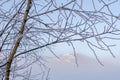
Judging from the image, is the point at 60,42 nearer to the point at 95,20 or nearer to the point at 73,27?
the point at 73,27

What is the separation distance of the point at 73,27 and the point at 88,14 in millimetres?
244

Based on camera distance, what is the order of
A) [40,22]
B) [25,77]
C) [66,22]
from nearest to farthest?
[66,22]
[40,22]
[25,77]

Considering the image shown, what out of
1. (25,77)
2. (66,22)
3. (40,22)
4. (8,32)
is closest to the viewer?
(66,22)

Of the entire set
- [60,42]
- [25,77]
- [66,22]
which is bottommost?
[25,77]

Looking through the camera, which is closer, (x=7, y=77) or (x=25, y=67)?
(x=7, y=77)

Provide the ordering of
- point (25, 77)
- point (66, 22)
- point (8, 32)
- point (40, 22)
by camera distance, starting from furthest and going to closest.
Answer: point (25, 77) → point (8, 32) → point (40, 22) → point (66, 22)

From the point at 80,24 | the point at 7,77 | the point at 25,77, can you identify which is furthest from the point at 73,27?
the point at 25,77

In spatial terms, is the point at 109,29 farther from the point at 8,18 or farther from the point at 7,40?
the point at 7,40

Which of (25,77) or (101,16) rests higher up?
(101,16)

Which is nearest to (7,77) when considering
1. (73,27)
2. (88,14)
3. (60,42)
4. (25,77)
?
(60,42)

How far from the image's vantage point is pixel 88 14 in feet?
11.7

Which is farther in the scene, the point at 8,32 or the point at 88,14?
the point at 8,32

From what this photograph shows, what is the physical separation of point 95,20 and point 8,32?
60.0 inches

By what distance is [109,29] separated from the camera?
340cm
